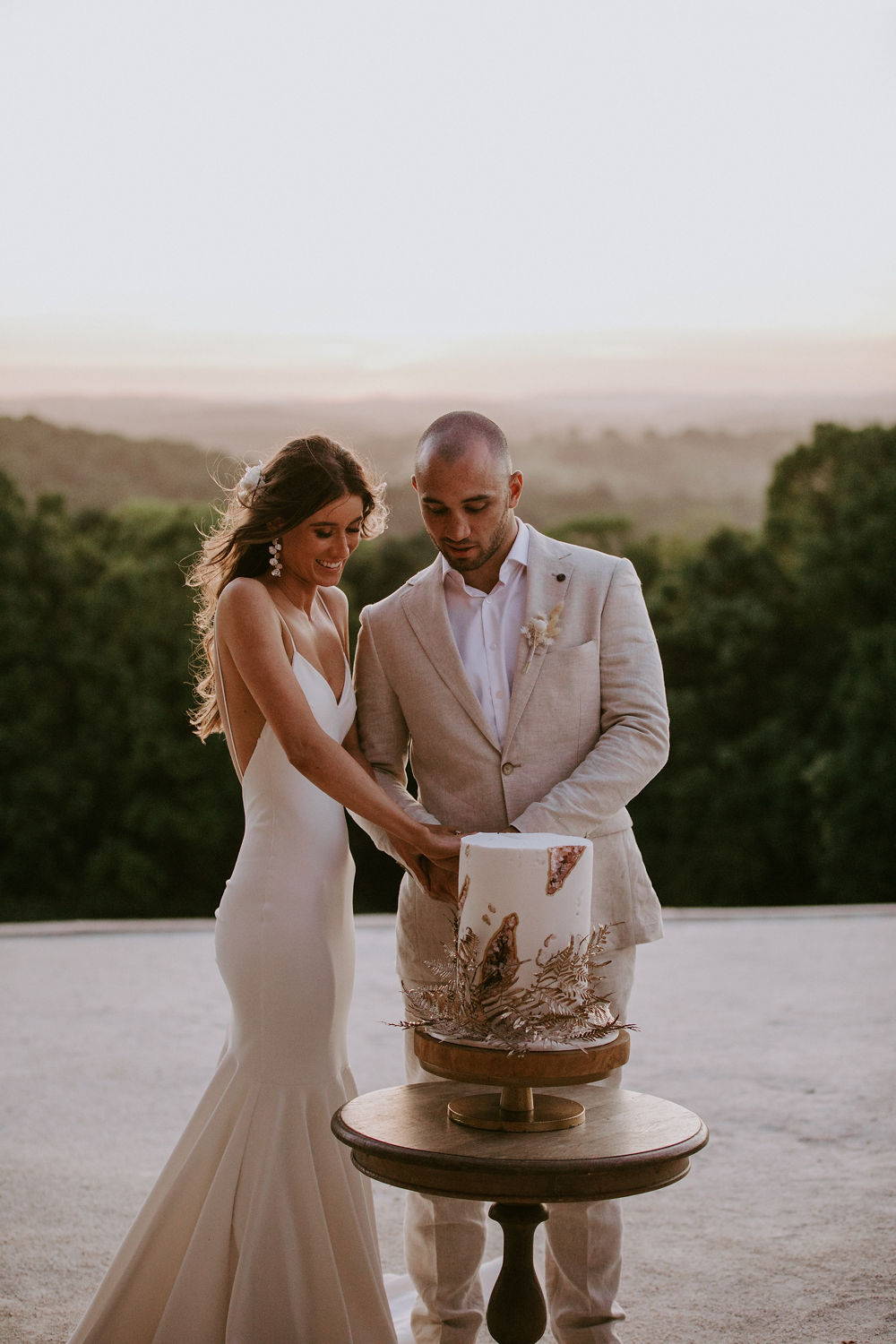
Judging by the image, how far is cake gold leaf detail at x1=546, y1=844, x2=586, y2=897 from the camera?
7.68 ft

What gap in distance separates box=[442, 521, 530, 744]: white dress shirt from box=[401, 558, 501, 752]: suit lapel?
0.04m

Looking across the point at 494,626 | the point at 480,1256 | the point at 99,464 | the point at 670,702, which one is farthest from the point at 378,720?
the point at 99,464

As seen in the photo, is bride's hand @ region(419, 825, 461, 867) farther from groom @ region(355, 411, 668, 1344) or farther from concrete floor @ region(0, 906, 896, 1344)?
concrete floor @ region(0, 906, 896, 1344)

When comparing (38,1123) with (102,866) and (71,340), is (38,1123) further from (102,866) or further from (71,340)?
(71,340)

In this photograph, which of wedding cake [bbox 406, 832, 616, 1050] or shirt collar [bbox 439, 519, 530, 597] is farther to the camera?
shirt collar [bbox 439, 519, 530, 597]

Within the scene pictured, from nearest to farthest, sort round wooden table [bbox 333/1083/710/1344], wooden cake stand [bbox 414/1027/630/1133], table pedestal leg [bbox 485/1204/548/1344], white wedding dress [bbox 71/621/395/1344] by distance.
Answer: round wooden table [bbox 333/1083/710/1344] < wooden cake stand [bbox 414/1027/630/1133] < table pedestal leg [bbox 485/1204/548/1344] < white wedding dress [bbox 71/621/395/1344]

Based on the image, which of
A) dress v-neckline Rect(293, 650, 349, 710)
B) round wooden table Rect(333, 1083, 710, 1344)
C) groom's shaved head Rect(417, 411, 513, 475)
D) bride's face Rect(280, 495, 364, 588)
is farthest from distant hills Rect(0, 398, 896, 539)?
round wooden table Rect(333, 1083, 710, 1344)

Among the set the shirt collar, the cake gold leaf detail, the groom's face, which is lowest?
the cake gold leaf detail

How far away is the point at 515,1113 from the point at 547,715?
0.92 meters

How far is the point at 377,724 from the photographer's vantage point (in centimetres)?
332

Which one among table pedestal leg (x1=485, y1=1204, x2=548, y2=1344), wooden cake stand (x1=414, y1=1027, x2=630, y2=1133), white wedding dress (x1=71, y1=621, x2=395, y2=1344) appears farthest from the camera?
white wedding dress (x1=71, y1=621, x2=395, y2=1344)

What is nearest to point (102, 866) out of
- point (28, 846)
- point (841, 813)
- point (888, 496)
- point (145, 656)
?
point (28, 846)

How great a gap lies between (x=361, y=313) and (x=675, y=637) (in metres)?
6.37

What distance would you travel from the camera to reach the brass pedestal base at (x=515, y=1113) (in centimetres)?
244
